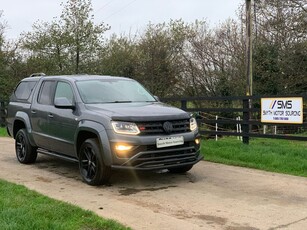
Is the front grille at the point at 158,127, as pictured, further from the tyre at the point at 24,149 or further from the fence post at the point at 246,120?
the fence post at the point at 246,120

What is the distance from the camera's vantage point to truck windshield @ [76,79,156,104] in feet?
23.5

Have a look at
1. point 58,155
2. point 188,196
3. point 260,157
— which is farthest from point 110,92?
point 260,157

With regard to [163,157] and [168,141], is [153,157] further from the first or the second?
[168,141]

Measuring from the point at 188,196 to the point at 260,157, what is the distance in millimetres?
3250

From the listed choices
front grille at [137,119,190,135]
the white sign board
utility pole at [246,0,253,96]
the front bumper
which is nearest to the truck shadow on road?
the front bumper

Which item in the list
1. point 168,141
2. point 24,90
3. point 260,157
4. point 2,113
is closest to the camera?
point 168,141

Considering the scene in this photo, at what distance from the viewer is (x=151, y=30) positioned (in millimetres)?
27469

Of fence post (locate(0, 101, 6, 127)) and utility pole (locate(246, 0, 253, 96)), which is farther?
fence post (locate(0, 101, 6, 127))

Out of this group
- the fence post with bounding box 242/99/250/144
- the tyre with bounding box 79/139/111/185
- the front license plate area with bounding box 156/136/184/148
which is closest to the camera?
the front license plate area with bounding box 156/136/184/148

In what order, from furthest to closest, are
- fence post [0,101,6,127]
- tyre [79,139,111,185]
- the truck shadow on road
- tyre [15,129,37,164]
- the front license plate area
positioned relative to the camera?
1. fence post [0,101,6,127]
2. tyre [15,129,37,164]
3. the truck shadow on road
4. tyre [79,139,111,185]
5. the front license plate area

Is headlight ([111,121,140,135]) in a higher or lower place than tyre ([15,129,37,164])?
higher

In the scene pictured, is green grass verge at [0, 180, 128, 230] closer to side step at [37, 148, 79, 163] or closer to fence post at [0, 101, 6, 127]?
side step at [37, 148, 79, 163]

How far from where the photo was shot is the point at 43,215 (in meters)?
4.77

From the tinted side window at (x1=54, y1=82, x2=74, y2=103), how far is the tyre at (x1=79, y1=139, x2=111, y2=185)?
106 centimetres
